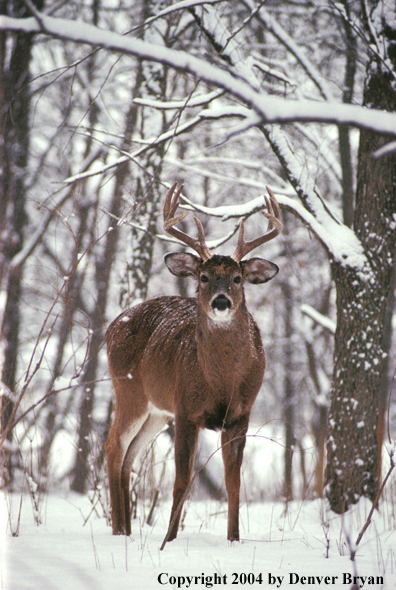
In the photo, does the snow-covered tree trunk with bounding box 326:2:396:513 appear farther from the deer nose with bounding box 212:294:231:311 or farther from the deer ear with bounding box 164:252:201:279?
the deer nose with bounding box 212:294:231:311

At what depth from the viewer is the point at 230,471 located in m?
4.04

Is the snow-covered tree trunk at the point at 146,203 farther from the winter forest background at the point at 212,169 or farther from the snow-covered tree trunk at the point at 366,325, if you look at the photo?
the snow-covered tree trunk at the point at 366,325

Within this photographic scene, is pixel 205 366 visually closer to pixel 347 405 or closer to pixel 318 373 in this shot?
pixel 347 405

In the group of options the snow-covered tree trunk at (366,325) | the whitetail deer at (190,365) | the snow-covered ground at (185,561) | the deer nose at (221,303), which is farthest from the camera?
the snow-covered tree trunk at (366,325)

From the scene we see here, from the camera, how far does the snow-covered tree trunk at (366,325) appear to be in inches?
194

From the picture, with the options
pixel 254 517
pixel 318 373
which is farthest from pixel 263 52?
pixel 254 517

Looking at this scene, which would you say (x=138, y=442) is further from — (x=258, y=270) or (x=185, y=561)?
(x=258, y=270)

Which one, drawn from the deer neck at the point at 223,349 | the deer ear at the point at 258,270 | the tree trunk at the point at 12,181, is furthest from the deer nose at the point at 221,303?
the tree trunk at the point at 12,181

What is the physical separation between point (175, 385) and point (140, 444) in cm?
88

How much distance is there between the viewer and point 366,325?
505 cm

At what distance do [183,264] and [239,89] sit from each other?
2.49 metres

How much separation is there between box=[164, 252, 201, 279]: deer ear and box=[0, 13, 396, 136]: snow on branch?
2350mm

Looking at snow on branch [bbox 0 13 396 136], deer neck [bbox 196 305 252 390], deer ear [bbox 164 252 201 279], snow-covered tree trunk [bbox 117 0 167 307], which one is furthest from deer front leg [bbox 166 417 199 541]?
snow on branch [bbox 0 13 396 136]

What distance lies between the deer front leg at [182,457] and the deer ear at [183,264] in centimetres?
114
